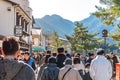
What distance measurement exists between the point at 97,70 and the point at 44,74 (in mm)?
2549

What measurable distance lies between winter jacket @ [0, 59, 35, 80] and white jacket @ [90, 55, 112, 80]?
24.1 feet

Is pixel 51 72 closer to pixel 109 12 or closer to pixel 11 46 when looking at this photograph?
pixel 11 46

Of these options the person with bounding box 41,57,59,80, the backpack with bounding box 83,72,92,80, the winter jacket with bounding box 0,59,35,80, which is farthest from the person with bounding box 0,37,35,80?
the backpack with bounding box 83,72,92,80

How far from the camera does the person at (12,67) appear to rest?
17.4ft

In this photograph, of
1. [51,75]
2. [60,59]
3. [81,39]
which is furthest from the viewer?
[81,39]

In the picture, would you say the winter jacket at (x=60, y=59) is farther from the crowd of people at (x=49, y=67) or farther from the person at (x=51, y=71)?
the person at (x=51, y=71)

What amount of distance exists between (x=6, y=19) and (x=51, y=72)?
32.6 metres

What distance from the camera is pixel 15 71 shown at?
5.32 meters

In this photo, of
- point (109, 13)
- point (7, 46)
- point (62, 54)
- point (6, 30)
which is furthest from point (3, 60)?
point (6, 30)

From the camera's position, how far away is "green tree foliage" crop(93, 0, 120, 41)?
114 feet

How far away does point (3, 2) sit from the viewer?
4228 centimetres

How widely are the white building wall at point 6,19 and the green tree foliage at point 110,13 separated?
9.22m

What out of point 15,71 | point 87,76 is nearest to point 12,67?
point 15,71

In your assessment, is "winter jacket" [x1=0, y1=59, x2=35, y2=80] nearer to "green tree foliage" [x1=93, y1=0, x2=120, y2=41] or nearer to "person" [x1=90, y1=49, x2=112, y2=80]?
"person" [x1=90, y1=49, x2=112, y2=80]
